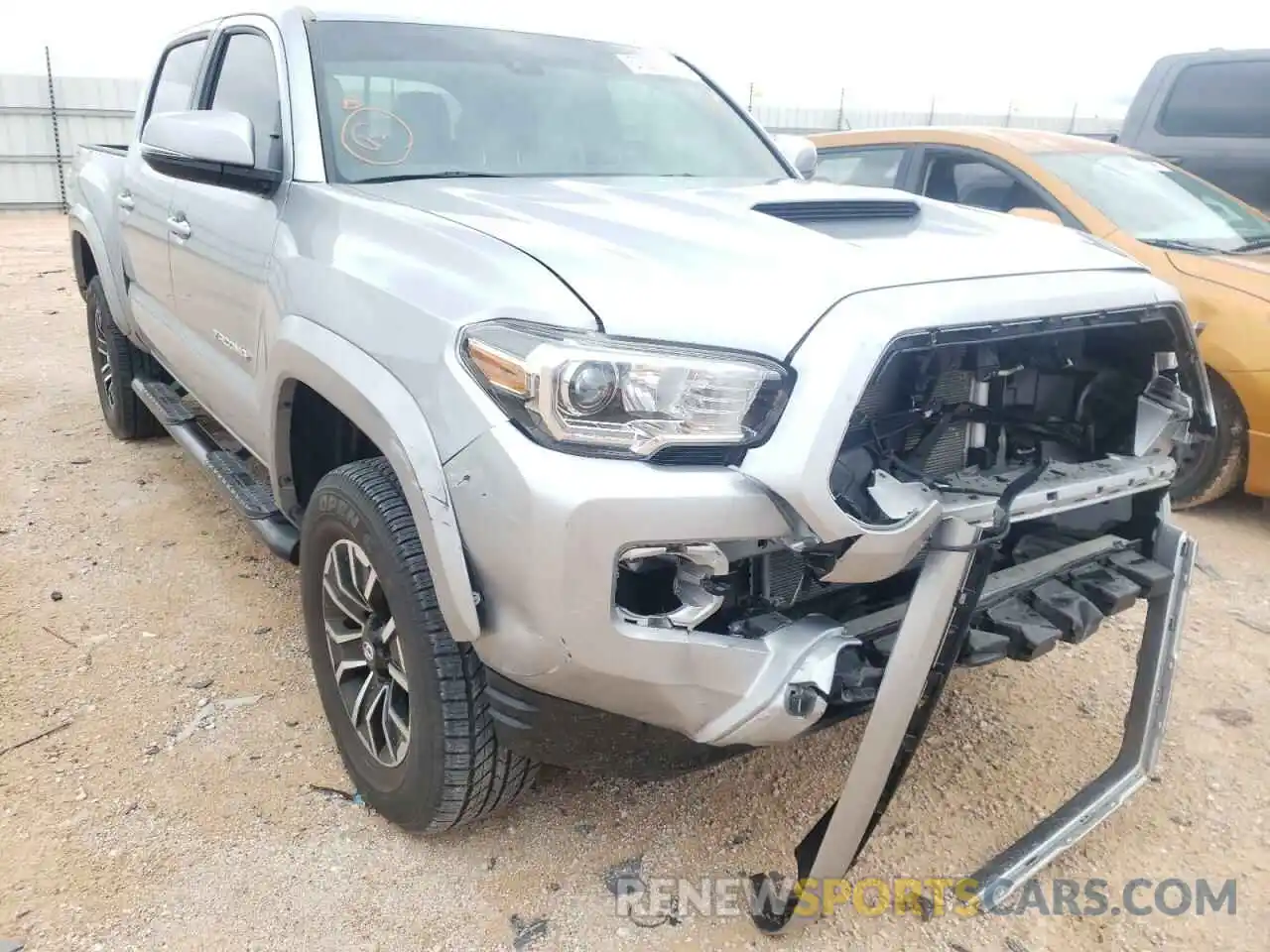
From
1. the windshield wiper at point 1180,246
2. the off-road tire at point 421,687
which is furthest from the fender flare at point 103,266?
the windshield wiper at point 1180,246

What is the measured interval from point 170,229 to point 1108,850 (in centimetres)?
341

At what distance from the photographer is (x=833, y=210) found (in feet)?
8.04

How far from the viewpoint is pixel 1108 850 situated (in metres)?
2.43

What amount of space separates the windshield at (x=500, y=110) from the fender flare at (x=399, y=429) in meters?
0.57

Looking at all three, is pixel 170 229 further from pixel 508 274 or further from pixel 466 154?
pixel 508 274

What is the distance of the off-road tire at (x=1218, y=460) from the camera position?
433cm

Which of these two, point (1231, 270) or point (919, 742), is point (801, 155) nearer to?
point (1231, 270)

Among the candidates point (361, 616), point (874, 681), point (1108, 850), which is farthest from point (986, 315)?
point (361, 616)

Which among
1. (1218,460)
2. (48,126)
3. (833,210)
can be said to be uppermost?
(833,210)

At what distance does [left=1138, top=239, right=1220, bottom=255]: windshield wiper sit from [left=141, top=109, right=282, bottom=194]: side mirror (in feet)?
12.6

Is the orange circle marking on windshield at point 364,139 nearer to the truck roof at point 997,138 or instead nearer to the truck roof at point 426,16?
the truck roof at point 426,16

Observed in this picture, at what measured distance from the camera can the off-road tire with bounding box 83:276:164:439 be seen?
4.86 metres

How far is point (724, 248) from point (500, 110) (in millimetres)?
1263

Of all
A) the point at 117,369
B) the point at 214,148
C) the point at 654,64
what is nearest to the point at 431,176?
the point at 214,148
